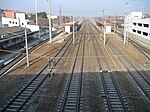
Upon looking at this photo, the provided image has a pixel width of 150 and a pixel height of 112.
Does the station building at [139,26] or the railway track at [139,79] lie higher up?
the station building at [139,26]

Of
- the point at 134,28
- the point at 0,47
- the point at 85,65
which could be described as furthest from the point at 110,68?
the point at 134,28

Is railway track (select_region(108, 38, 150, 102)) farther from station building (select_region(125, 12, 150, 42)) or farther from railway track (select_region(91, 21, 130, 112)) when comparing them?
station building (select_region(125, 12, 150, 42))

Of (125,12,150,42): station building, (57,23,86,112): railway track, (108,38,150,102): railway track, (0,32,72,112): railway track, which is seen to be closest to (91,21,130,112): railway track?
(108,38,150,102): railway track

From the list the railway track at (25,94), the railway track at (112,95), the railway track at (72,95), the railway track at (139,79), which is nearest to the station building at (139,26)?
the railway track at (139,79)

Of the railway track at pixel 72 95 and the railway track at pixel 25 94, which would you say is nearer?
the railway track at pixel 72 95

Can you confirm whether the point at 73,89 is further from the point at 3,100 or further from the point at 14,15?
the point at 14,15

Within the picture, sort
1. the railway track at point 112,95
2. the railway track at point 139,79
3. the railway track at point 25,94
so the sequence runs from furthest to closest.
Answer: the railway track at point 139,79
the railway track at point 25,94
the railway track at point 112,95

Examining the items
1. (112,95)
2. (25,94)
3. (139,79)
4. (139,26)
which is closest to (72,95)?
(112,95)

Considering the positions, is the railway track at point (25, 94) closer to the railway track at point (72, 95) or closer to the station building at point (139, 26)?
the railway track at point (72, 95)

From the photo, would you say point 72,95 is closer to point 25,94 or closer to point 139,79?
point 25,94

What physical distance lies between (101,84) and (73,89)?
8.48ft

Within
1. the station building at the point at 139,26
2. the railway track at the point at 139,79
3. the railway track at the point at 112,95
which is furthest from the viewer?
the station building at the point at 139,26

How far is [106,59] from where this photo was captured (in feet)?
93.0

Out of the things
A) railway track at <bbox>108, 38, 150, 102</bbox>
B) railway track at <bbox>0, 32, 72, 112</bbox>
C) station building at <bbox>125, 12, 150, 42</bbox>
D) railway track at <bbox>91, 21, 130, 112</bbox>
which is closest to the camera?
railway track at <bbox>91, 21, 130, 112</bbox>
